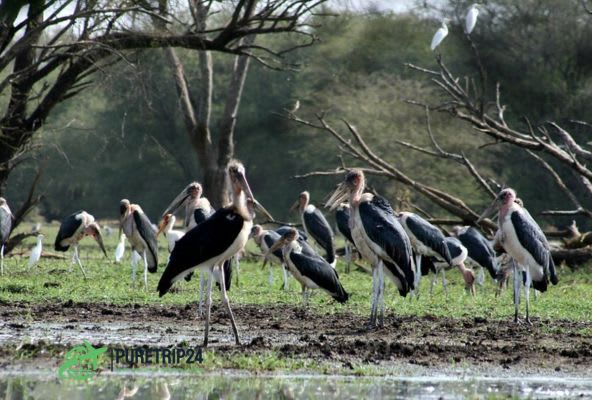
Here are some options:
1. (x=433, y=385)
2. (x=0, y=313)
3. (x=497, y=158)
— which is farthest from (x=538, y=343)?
(x=497, y=158)

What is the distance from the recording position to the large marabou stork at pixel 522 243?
35.0 feet

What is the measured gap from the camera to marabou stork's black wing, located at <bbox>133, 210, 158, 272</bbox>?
1425 cm

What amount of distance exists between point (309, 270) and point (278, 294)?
7.23 feet

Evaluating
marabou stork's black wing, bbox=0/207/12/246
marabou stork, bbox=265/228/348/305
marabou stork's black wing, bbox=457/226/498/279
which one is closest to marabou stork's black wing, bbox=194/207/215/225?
marabou stork, bbox=265/228/348/305

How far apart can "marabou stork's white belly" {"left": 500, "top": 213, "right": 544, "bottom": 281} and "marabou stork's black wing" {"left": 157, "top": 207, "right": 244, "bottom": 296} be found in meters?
3.22

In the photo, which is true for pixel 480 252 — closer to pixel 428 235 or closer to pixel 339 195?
pixel 428 235

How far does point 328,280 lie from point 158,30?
6.46m

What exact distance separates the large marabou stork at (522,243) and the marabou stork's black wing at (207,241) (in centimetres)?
323

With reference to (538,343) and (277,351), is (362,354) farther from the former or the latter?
(538,343)

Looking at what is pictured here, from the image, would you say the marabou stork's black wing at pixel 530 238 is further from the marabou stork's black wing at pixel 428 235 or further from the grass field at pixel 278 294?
the marabou stork's black wing at pixel 428 235

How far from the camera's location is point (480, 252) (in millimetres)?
14273

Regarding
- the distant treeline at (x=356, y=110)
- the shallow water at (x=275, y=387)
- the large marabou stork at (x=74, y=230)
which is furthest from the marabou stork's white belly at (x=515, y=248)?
the distant treeline at (x=356, y=110)

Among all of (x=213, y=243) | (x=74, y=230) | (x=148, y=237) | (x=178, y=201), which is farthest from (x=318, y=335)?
(x=74, y=230)

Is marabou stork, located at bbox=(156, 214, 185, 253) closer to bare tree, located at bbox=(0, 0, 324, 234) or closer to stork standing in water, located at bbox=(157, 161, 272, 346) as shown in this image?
bare tree, located at bbox=(0, 0, 324, 234)
